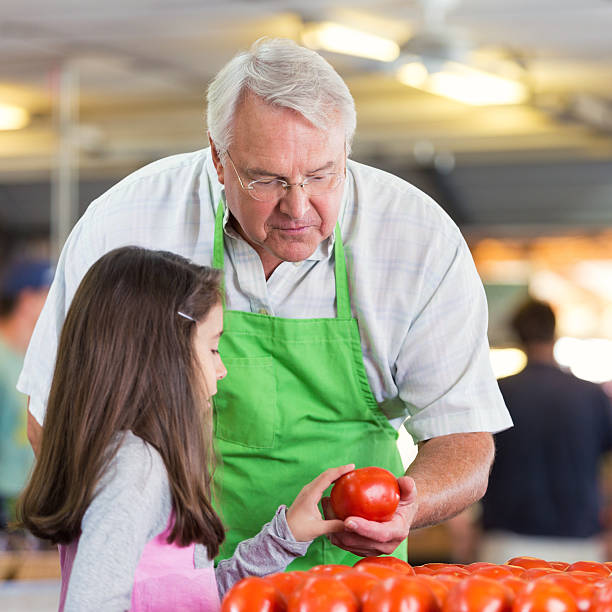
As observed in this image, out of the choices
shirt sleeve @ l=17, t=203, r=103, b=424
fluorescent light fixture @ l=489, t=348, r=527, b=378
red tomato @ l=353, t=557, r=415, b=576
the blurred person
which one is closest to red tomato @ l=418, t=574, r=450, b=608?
red tomato @ l=353, t=557, r=415, b=576

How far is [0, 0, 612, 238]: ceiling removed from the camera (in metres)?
4.98

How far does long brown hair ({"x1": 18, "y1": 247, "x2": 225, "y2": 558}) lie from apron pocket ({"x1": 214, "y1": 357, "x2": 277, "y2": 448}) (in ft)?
0.99

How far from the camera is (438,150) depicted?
7.32 meters

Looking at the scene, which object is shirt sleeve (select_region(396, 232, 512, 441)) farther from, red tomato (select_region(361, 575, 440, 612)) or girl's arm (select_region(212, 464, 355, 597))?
red tomato (select_region(361, 575, 440, 612))

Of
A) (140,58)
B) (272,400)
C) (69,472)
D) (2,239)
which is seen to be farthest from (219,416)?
(2,239)

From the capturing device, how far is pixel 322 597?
1.19 m

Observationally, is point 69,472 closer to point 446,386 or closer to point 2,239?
point 446,386

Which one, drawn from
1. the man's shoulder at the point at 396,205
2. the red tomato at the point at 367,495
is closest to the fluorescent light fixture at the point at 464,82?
the man's shoulder at the point at 396,205

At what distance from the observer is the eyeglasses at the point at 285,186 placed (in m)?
1.71

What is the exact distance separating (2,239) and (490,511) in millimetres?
4146

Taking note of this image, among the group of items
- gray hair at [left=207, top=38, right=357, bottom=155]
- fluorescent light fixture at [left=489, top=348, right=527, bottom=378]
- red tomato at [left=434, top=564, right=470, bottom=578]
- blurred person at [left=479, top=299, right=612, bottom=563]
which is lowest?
fluorescent light fixture at [left=489, top=348, right=527, bottom=378]

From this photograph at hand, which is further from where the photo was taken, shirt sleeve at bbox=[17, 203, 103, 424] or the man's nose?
shirt sleeve at bbox=[17, 203, 103, 424]

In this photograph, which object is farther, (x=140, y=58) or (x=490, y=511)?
(x=140, y=58)

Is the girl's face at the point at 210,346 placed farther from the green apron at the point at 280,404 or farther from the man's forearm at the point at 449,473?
the man's forearm at the point at 449,473
